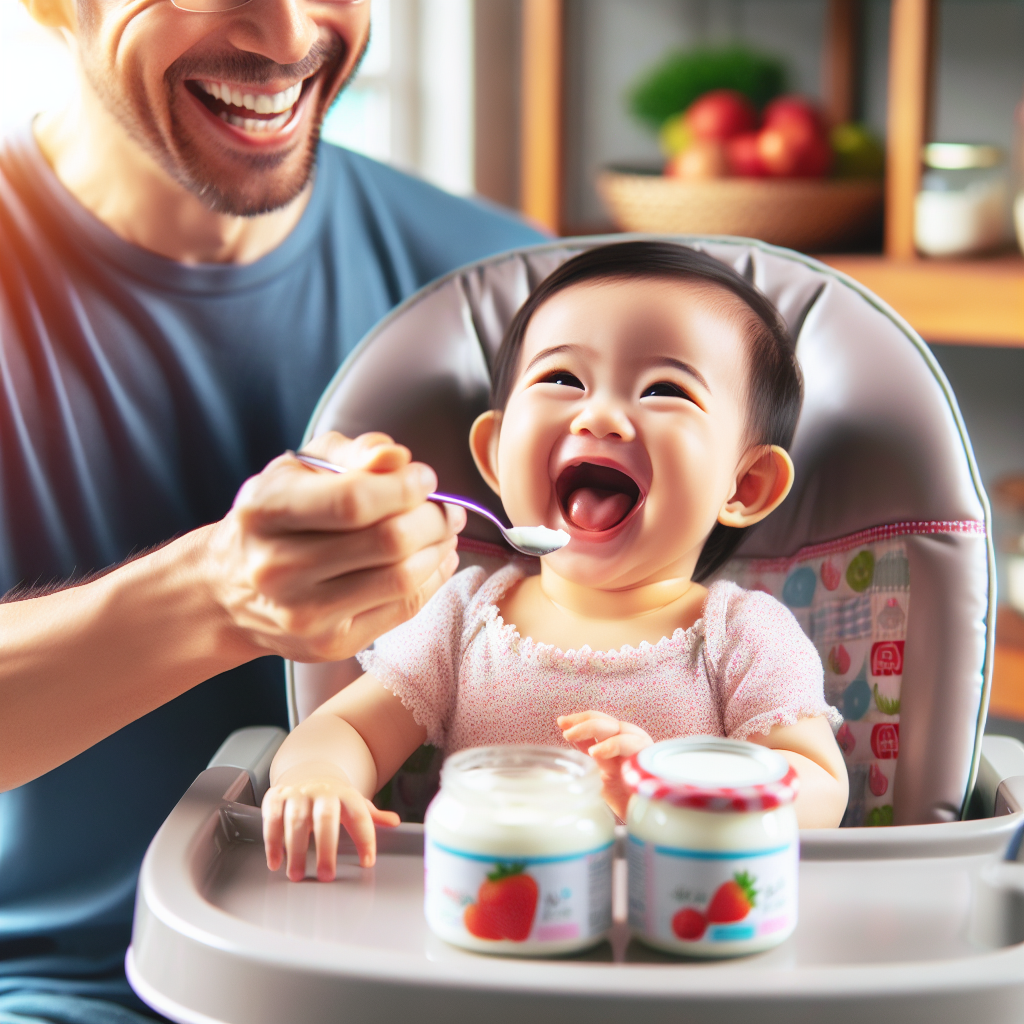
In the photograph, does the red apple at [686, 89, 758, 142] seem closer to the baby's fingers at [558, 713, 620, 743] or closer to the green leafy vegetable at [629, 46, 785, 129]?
the green leafy vegetable at [629, 46, 785, 129]

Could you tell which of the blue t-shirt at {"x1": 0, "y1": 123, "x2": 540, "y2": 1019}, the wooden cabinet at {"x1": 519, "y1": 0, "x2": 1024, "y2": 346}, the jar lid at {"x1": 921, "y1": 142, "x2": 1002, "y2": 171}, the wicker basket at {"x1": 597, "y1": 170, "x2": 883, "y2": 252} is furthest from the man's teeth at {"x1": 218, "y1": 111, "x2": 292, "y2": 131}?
the jar lid at {"x1": 921, "y1": 142, "x2": 1002, "y2": 171}

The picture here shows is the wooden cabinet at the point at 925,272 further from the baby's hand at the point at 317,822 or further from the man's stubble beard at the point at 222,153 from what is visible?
the baby's hand at the point at 317,822

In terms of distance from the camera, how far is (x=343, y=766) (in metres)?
0.87

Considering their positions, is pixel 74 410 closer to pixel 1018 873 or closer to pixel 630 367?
pixel 630 367

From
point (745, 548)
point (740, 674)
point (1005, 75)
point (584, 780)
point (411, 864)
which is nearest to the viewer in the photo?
point (584, 780)

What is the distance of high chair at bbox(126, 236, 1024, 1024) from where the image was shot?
1.98 ft

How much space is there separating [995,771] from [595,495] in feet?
1.20

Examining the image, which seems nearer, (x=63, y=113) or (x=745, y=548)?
(x=745, y=548)

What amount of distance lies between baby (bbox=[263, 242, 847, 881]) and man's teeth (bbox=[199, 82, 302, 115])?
1.02 ft

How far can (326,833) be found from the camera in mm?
762

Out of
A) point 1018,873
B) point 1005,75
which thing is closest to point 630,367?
point 1018,873

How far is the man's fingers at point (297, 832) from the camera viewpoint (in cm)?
76

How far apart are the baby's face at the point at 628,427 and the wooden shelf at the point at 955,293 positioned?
94cm

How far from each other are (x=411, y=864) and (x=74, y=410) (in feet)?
1.90
